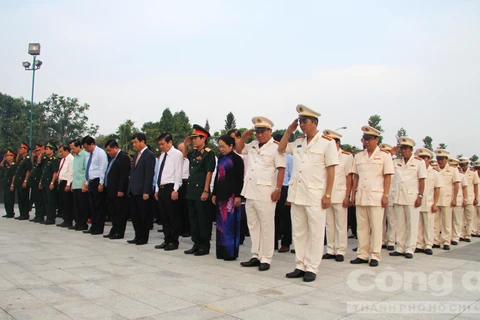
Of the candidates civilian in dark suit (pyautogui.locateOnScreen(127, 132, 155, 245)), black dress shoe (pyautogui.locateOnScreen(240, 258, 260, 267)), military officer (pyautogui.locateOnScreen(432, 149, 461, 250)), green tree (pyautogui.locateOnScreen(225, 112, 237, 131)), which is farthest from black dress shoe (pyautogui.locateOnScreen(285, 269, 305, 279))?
green tree (pyautogui.locateOnScreen(225, 112, 237, 131))

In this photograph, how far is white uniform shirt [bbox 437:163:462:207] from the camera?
864cm

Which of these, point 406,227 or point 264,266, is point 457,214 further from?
point 264,266

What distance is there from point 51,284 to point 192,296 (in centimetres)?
155

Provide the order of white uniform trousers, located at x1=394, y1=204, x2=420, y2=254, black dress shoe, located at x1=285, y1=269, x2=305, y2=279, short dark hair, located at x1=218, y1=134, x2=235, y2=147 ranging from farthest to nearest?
white uniform trousers, located at x1=394, y1=204, x2=420, y2=254, short dark hair, located at x1=218, y1=134, x2=235, y2=147, black dress shoe, located at x1=285, y1=269, x2=305, y2=279

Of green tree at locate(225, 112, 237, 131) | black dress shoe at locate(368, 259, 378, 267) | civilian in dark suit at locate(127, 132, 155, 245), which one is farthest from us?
green tree at locate(225, 112, 237, 131)

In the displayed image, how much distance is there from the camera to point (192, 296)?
3924 millimetres

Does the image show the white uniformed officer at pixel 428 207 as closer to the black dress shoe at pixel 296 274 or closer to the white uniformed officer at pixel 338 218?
the white uniformed officer at pixel 338 218

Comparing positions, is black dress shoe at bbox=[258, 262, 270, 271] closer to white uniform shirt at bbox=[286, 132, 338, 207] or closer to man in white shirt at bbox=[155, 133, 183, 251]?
white uniform shirt at bbox=[286, 132, 338, 207]

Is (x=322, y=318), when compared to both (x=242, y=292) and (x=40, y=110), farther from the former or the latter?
(x=40, y=110)

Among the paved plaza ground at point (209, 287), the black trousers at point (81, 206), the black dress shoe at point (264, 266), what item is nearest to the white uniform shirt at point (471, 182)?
the paved plaza ground at point (209, 287)

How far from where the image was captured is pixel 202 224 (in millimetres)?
6359

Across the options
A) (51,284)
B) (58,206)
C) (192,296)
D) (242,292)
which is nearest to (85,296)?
(51,284)

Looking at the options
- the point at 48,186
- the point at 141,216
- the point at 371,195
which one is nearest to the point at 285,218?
the point at 371,195

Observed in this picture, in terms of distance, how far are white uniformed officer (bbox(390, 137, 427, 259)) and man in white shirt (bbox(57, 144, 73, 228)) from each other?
7005 mm
